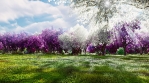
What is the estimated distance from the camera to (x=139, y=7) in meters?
43.8

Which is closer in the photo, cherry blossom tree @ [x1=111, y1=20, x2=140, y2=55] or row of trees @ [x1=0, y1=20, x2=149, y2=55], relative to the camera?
cherry blossom tree @ [x1=111, y1=20, x2=140, y2=55]

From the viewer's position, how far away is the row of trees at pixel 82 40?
117438mm

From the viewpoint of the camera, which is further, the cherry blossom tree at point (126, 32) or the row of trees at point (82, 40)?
the row of trees at point (82, 40)

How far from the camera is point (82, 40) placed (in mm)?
141500

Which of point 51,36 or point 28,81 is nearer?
point 28,81

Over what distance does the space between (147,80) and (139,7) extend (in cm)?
2028

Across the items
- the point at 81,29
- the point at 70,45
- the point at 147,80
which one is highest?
the point at 81,29

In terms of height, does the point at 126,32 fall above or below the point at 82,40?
above

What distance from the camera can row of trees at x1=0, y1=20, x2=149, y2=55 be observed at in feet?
385

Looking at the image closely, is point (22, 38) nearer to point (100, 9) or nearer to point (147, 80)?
point (100, 9)

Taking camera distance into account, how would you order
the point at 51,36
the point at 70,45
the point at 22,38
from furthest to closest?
the point at 22,38 < the point at 51,36 < the point at 70,45

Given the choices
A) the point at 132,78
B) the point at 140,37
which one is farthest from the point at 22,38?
the point at 132,78

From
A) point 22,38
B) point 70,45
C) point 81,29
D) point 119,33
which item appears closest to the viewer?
point 119,33

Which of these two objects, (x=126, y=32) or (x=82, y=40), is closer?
(x=126, y=32)
